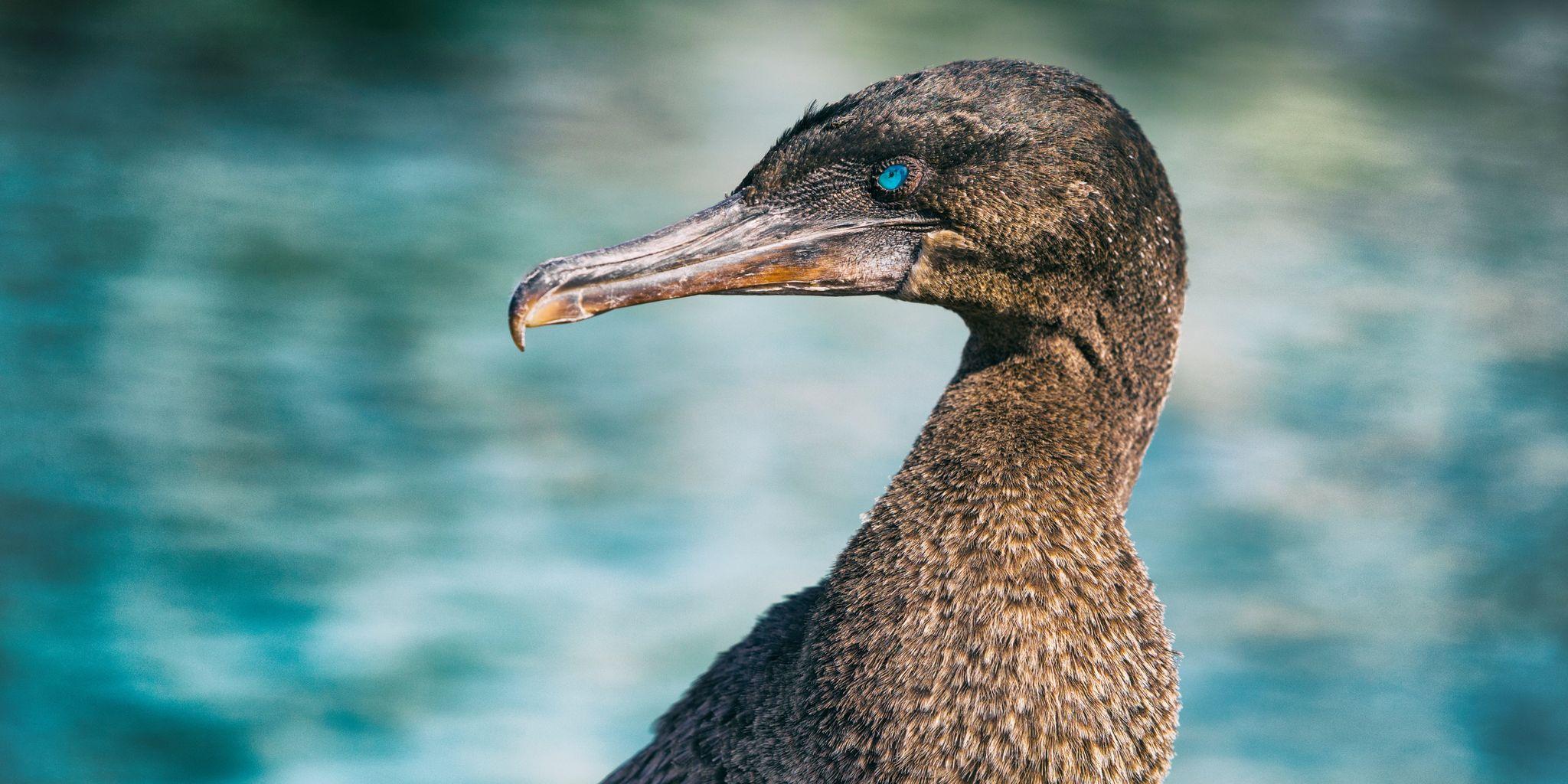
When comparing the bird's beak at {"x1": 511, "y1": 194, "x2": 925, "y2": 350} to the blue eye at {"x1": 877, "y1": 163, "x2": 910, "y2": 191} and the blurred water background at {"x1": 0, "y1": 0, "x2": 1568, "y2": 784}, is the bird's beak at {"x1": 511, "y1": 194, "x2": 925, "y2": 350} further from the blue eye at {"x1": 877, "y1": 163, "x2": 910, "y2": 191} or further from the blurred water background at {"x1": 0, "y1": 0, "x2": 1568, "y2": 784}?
the blurred water background at {"x1": 0, "y1": 0, "x2": 1568, "y2": 784}

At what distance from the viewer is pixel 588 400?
24.9 feet

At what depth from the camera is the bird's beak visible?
260 cm

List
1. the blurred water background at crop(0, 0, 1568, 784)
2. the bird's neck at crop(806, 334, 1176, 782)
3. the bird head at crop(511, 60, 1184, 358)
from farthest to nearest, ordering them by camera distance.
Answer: the blurred water background at crop(0, 0, 1568, 784) < the bird head at crop(511, 60, 1184, 358) < the bird's neck at crop(806, 334, 1176, 782)

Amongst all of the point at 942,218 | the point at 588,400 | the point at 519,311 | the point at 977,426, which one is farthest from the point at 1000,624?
the point at 588,400

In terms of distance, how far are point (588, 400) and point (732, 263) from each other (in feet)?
16.2

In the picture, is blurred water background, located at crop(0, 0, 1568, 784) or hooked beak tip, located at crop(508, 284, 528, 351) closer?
hooked beak tip, located at crop(508, 284, 528, 351)

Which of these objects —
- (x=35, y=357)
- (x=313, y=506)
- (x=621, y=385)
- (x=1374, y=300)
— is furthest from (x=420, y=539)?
(x=1374, y=300)

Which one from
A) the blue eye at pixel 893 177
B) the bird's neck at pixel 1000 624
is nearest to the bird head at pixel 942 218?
the blue eye at pixel 893 177

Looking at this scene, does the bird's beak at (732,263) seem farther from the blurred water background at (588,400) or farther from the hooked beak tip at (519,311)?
the blurred water background at (588,400)

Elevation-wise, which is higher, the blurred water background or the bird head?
the blurred water background

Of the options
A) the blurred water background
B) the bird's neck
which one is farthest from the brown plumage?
the blurred water background

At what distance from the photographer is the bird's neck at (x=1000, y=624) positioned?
2.52 meters

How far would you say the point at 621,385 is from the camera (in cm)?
769

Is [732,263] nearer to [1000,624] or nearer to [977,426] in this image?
[977,426]
